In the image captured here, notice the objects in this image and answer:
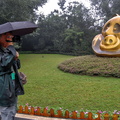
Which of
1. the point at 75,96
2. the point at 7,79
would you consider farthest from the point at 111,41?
the point at 7,79

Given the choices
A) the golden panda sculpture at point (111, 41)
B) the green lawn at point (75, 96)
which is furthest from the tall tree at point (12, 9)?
the green lawn at point (75, 96)

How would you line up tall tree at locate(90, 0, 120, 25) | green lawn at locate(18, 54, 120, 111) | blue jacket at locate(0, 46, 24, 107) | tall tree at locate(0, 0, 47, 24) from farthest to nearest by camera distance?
1. tall tree at locate(90, 0, 120, 25)
2. tall tree at locate(0, 0, 47, 24)
3. green lawn at locate(18, 54, 120, 111)
4. blue jacket at locate(0, 46, 24, 107)

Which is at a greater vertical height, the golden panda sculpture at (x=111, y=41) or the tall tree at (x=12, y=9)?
the tall tree at (x=12, y=9)

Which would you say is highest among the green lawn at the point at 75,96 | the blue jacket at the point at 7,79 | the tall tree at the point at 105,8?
A: the tall tree at the point at 105,8

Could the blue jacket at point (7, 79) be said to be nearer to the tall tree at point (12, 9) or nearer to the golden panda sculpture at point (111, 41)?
the golden panda sculpture at point (111, 41)

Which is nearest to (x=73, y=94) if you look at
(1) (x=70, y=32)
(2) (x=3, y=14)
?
(2) (x=3, y=14)

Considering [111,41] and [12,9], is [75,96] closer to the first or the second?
[111,41]

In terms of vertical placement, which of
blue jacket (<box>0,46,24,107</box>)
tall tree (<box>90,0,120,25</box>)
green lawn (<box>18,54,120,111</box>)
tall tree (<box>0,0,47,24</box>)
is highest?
tall tree (<box>90,0,120,25</box>)

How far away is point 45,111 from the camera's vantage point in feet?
10.5

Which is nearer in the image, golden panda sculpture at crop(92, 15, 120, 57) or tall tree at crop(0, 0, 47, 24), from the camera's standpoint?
golden panda sculpture at crop(92, 15, 120, 57)

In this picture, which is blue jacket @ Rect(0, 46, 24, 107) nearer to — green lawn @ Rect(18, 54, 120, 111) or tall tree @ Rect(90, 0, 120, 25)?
green lawn @ Rect(18, 54, 120, 111)

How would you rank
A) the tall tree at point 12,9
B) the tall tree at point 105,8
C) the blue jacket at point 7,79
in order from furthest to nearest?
1. the tall tree at point 105,8
2. the tall tree at point 12,9
3. the blue jacket at point 7,79

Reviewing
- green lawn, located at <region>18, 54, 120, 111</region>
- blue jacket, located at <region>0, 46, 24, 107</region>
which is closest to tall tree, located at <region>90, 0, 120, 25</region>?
green lawn, located at <region>18, 54, 120, 111</region>

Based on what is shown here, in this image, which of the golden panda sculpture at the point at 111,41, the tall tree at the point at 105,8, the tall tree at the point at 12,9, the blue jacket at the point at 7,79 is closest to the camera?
the blue jacket at the point at 7,79
